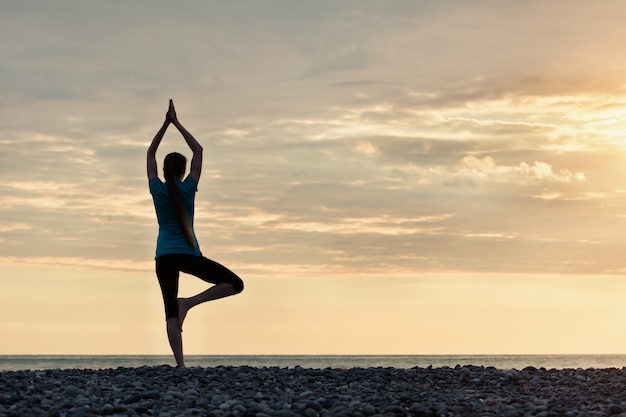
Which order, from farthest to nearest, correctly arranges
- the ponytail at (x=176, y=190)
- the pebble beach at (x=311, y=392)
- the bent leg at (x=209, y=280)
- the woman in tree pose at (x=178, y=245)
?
the bent leg at (x=209, y=280) < the woman in tree pose at (x=178, y=245) < the ponytail at (x=176, y=190) < the pebble beach at (x=311, y=392)

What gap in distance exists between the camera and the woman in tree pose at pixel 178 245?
1147 cm

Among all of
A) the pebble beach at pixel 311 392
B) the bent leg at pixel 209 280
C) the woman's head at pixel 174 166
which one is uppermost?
the woman's head at pixel 174 166

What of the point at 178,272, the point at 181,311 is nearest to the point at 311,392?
the point at 181,311

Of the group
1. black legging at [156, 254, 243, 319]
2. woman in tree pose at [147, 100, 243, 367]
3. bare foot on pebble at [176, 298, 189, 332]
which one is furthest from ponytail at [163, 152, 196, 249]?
bare foot on pebble at [176, 298, 189, 332]

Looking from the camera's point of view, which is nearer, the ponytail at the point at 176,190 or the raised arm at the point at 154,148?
the ponytail at the point at 176,190

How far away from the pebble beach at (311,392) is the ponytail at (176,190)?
1956 millimetres

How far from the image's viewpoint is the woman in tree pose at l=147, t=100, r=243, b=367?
37.6 ft

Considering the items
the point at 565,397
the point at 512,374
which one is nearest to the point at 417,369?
the point at 512,374

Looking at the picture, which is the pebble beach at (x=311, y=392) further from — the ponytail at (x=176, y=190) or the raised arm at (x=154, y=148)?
the raised arm at (x=154, y=148)

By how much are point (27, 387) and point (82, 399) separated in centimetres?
168

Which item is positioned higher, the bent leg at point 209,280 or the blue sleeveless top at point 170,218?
the blue sleeveless top at point 170,218

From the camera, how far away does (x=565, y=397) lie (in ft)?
32.9

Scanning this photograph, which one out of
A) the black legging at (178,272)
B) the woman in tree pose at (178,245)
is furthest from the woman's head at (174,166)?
the black legging at (178,272)

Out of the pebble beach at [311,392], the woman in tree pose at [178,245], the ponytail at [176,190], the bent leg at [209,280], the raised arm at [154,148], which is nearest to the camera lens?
the pebble beach at [311,392]
